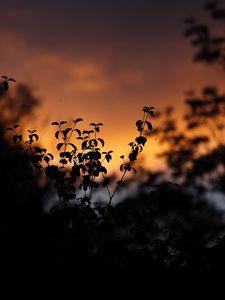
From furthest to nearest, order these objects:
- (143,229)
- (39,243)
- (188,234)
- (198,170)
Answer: (198,170)
(188,234)
(143,229)
(39,243)

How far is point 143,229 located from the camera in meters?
8.13

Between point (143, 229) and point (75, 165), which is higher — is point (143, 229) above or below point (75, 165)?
below

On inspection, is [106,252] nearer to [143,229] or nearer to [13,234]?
[143,229]

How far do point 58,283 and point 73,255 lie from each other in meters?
0.54

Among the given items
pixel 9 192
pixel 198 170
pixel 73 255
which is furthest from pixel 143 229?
pixel 198 170

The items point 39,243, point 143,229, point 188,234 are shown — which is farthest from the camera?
point 188,234

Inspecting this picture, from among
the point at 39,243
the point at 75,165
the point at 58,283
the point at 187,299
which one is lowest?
the point at 187,299

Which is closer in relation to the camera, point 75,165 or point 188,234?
point 75,165

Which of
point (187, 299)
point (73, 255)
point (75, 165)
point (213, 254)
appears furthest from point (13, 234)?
point (213, 254)

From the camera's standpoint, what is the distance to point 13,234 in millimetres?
7676

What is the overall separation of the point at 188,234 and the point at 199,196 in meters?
13.4

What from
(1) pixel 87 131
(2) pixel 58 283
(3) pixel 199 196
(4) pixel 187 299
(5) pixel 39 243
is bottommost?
(4) pixel 187 299

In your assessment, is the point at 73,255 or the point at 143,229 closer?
the point at 73,255

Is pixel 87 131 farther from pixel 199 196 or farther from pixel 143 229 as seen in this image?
pixel 199 196
